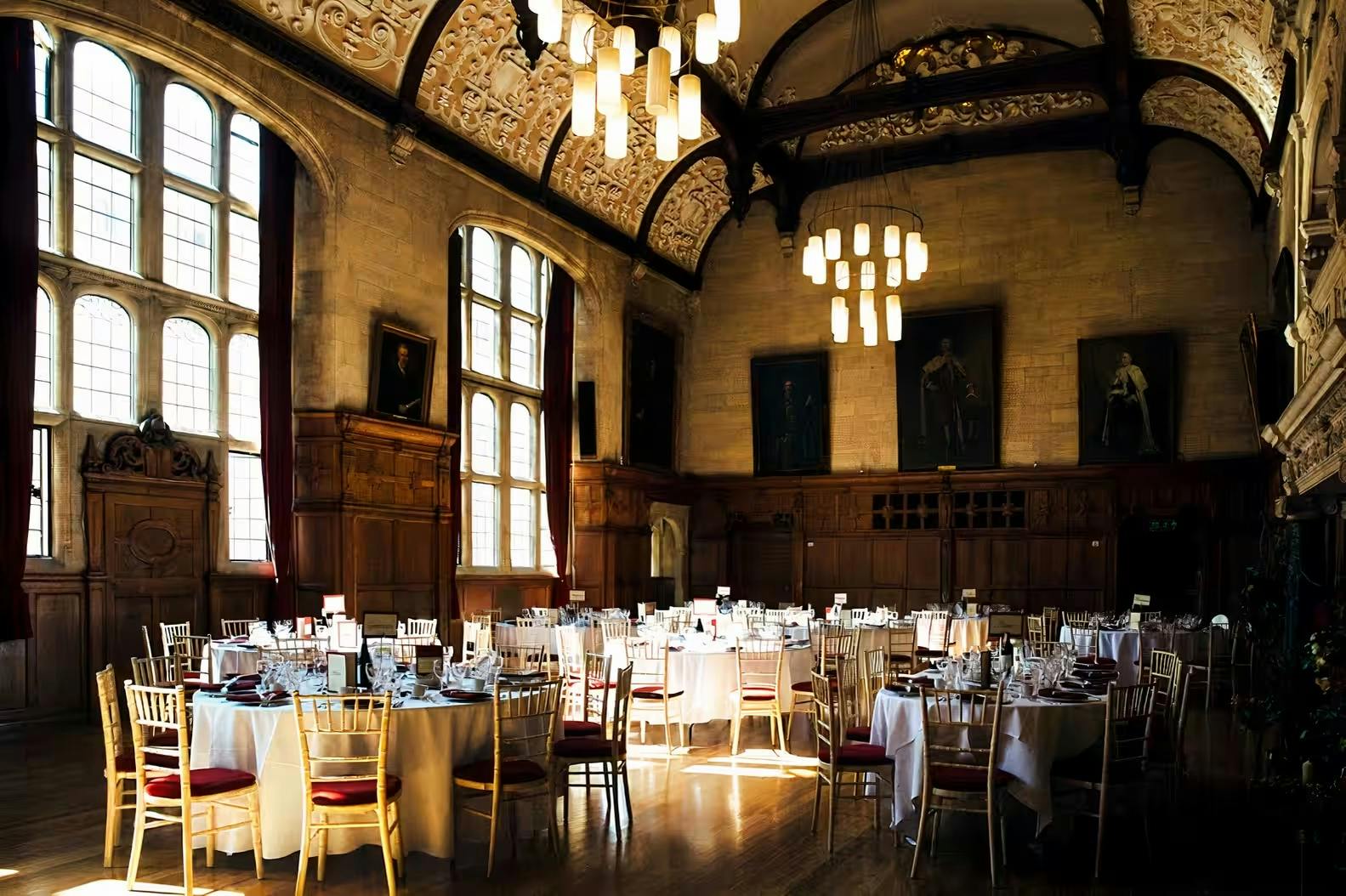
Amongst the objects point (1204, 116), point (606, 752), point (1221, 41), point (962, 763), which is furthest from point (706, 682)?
point (1204, 116)

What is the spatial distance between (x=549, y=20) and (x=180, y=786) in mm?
4799

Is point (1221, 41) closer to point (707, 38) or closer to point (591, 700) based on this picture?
point (707, 38)

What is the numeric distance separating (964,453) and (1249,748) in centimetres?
873

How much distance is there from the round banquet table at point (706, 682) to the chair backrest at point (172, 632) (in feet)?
14.6

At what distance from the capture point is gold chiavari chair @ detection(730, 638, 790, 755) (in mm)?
8855

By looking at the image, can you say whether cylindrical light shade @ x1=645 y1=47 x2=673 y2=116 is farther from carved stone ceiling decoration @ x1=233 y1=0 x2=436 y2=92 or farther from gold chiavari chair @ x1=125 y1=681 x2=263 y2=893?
carved stone ceiling decoration @ x1=233 y1=0 x2=436 y2=92

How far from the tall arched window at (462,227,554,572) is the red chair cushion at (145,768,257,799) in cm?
979

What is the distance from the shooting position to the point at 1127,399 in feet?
54.6

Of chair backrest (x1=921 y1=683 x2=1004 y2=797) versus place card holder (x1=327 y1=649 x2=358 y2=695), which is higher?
place card holder (x1=327 y1=649 x2=358 y2=695)

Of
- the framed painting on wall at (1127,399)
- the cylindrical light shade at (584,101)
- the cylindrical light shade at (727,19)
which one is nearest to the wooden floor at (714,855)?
the cylindrical light shade at (584,101)

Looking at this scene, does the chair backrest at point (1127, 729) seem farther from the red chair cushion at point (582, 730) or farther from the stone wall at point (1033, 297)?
the stone wall at point (1033, 297)

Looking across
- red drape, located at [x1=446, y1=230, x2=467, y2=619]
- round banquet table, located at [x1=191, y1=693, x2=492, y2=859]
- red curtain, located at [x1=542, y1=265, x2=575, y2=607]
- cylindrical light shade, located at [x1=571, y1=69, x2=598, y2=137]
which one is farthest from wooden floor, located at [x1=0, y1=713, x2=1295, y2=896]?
red curtain, located at [x1=542, y1=265, x2=575, y2=607]

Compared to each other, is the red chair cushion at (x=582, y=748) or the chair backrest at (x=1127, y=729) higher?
the chair backrest at (x=1127, y=729)

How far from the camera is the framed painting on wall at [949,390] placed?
17578 mm
